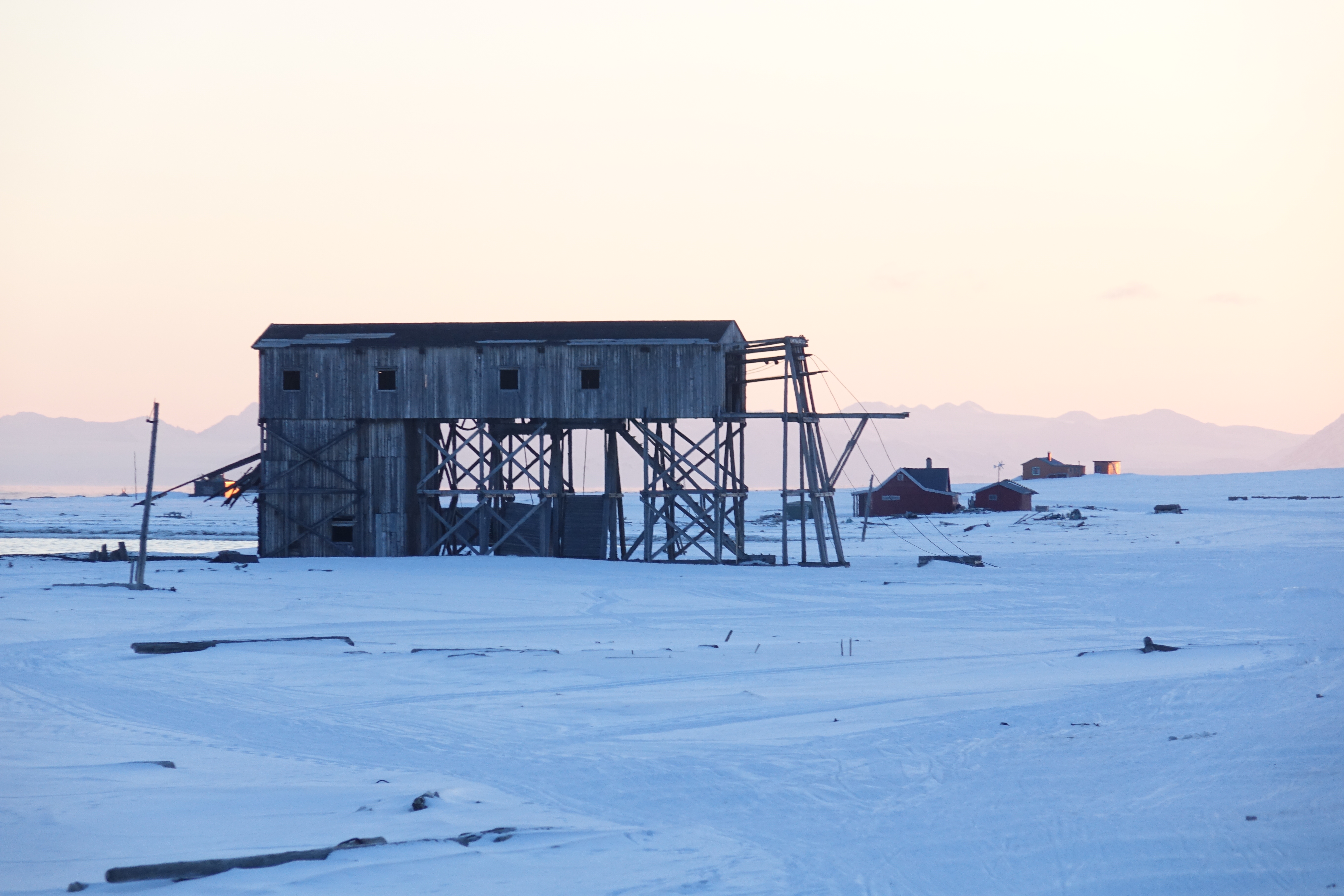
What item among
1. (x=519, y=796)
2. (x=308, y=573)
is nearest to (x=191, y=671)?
(x=519, y=796)

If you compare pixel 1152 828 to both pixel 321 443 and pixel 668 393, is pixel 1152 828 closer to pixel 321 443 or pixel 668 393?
pixel 668 393

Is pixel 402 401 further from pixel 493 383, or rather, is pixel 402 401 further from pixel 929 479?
pixel 929 479

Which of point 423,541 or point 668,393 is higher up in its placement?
point 668,393

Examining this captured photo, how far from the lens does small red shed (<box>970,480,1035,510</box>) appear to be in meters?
86.4

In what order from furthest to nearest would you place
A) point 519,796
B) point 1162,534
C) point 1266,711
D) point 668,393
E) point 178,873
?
1. point 1162,534
2. point 668,393
3. point 1266,711
4. point 519,796
5. point 178,873

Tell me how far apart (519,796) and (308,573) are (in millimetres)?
25320

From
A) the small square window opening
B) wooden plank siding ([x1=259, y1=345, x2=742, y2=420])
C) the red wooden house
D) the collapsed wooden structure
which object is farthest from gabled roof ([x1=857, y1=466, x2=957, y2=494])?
the small square window opening

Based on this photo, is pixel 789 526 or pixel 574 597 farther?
pixel 789 526

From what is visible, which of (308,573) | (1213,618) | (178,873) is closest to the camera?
(178,873)

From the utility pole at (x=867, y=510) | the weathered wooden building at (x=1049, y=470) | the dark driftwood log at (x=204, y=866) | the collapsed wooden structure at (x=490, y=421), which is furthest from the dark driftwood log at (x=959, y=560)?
the weathered wooden building at (x=1049, y=470)

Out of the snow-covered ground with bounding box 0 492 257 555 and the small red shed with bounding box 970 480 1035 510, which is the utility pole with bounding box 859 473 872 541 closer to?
the small red shed with bounding box 970 480 1035 510

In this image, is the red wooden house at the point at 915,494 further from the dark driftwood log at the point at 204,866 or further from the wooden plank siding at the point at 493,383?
the dark driftwood log at the point at 204,866

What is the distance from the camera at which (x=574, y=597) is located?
1133 inches

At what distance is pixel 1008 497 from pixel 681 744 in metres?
77.6
